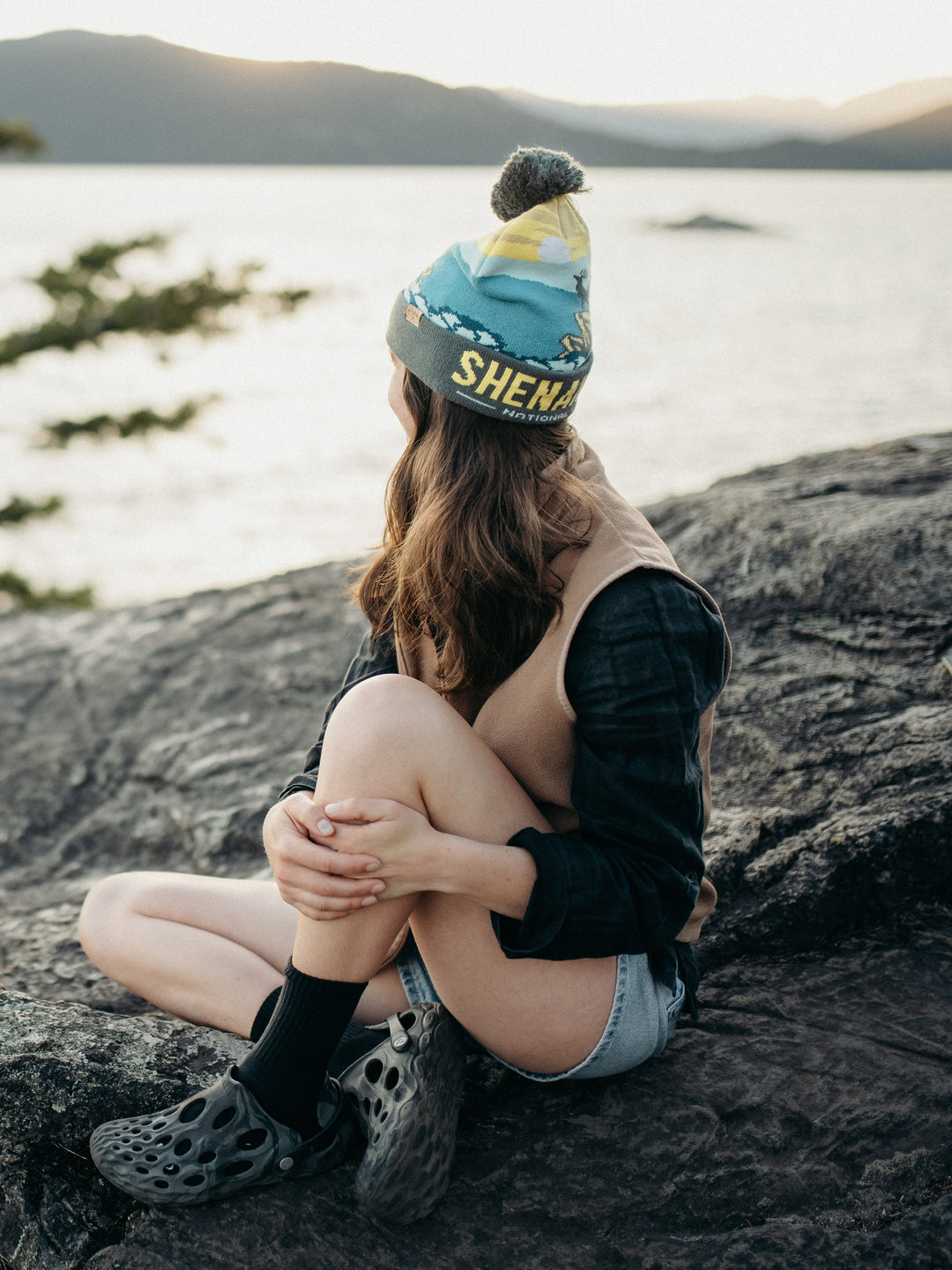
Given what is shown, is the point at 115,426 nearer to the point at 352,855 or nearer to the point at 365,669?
the point at 365,669

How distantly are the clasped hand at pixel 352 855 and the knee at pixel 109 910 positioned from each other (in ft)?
2.08

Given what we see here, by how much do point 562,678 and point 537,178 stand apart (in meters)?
0.80

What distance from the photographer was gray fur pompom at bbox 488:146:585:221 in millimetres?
1613

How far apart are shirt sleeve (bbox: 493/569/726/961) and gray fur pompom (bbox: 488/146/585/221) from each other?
64 cm

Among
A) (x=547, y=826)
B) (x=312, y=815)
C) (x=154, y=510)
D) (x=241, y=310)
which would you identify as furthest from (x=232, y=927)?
(x=154, y=510)

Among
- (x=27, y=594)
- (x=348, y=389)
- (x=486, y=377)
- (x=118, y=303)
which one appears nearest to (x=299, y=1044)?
(x=486, y=377)

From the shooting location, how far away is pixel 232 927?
6.45ft

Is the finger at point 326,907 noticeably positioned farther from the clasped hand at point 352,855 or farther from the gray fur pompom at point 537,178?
the gray fur pompom at point 537,178

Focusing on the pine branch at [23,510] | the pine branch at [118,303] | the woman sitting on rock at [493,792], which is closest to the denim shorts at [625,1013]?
the woman sitting on rock at [493,792]

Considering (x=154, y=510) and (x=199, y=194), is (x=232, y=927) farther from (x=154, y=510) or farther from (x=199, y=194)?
(x=199, y=194)

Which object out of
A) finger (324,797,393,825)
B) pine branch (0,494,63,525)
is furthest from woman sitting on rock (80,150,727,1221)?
pine branch (0,494,63,525)

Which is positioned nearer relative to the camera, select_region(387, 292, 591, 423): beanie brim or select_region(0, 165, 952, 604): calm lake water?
select_region(387, 292, 591, 423): beanie brim

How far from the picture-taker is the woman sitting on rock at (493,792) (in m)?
1.47

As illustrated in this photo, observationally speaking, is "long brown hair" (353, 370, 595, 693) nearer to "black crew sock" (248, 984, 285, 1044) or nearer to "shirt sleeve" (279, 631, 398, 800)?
"shirt sleeve" (279, 631, 398, 800)
